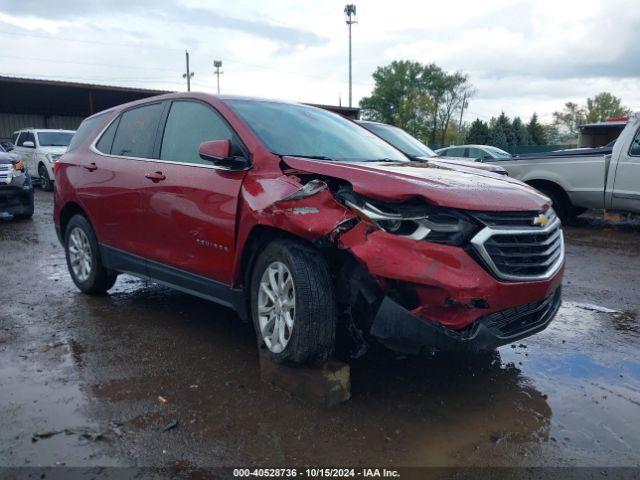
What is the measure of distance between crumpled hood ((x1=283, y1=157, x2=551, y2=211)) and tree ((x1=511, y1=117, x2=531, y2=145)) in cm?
4966

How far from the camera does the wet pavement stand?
9.21ft

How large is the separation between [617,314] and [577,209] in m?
6.14

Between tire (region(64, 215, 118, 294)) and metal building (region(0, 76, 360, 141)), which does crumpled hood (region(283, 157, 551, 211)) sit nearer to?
tire (region(64, 215, 118, 294))

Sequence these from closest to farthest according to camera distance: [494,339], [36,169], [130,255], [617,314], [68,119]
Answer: [494,339], [130,255], [617,314], [36,169], [68,119]

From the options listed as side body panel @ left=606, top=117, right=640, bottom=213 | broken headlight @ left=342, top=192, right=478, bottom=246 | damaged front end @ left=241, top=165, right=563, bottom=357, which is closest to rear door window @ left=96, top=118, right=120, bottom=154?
damaged front end @ left=241, top=165, right=563, bottom=357

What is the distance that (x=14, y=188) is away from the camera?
10469 mm

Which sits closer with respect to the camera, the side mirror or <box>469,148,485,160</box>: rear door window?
the side mirror

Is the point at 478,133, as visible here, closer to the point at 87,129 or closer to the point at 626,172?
the point at 626,172

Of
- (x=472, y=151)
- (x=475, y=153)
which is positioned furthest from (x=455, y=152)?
(x=475, y=153)

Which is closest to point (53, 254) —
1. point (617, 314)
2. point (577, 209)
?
point (617, 314)

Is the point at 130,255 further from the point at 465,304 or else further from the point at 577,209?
the point at 577,209

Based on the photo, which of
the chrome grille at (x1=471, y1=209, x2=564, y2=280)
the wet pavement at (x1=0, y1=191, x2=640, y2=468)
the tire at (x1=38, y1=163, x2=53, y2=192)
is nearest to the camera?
the wet pavement at (x1=0, y1=191, x2=640, y2=468)

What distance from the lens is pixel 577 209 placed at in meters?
10.6

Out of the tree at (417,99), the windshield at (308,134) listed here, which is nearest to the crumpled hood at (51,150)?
the windshield at (308,134)
